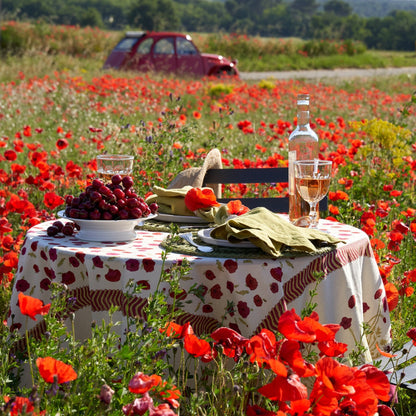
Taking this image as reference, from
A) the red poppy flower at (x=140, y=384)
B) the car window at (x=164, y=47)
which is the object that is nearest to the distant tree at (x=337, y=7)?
the car window at (x=164, y=47)

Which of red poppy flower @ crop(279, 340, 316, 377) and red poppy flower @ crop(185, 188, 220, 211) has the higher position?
red poppy flower @ crop(185, 188, 220, 211)

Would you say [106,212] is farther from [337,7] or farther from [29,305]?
[337,7]

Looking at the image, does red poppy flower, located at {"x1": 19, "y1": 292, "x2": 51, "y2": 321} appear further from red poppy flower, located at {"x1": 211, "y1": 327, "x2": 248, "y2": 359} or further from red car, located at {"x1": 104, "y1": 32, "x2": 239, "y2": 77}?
red car, located at {"x1": 104, "y1": 32, "x2": 239, "y2": 77}

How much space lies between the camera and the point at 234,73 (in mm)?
18094

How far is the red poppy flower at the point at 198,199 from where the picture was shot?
2.78 m

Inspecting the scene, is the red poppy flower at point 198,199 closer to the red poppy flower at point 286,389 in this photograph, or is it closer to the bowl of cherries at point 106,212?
the bowl of cherries at point 106,212

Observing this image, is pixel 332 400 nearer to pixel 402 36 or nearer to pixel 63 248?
pixel 63 248

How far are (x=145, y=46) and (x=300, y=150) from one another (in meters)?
15.3

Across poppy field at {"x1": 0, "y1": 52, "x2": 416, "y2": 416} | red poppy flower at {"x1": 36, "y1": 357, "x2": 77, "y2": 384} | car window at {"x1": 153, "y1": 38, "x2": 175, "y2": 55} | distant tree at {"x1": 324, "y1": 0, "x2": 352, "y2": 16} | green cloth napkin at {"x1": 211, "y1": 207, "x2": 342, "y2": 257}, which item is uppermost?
distant tree at {"x1": 324, "y1": 0, "x2": 352, "y2": 16}

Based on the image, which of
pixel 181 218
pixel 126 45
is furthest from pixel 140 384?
pixel 126 45

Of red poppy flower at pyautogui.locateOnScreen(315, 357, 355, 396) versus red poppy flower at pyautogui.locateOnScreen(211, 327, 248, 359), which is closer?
red poppy flower at pyautogui.locateOnScreen(315, 357, 355, 396)

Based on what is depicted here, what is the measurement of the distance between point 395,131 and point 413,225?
2.62m

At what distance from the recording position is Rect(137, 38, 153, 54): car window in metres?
17.5

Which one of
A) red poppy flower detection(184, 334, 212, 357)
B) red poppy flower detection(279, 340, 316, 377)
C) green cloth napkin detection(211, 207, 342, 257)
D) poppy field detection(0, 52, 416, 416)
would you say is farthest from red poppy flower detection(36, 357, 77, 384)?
green cloth napkin detection(211, 207, 342, 257)
